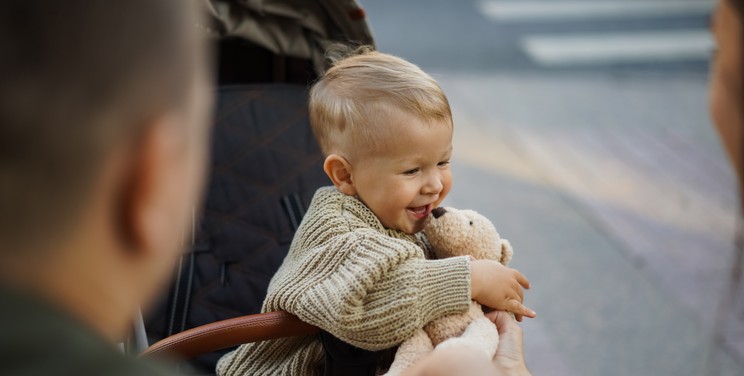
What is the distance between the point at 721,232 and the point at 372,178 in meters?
2.76

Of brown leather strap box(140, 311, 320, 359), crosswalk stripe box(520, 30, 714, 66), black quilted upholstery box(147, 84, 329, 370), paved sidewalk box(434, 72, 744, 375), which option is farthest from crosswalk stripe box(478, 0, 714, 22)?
brown leather strap box(140, 311, 320, 359)

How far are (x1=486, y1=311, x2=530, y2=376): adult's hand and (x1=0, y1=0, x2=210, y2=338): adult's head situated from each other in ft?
3.05

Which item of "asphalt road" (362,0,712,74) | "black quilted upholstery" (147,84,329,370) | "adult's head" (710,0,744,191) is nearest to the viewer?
"black quilted upholstery" (147,84,329,370)

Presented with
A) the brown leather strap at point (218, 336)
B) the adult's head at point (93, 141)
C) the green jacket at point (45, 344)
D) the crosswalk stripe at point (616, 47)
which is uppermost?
the adult's head at point (93, 141)

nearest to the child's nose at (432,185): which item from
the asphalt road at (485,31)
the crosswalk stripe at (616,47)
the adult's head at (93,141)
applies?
the adult's head at (93,141)

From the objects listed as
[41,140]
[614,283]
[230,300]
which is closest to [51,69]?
[41,140]

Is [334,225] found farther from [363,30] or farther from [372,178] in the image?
[363,30]

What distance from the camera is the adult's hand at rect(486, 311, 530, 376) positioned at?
1.52 meters

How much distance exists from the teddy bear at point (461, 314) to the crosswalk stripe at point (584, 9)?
4692 millimetres

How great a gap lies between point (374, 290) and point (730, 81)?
142cm

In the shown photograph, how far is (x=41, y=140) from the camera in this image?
58 cm

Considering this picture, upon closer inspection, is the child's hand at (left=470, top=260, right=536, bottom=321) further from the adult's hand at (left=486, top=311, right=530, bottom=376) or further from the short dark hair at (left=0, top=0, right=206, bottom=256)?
the short dark hair at (left=0, top=0, right=206, bottom=256)

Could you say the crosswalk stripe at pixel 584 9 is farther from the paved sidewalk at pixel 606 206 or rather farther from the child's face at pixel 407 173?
the child's face at pixel 407 173

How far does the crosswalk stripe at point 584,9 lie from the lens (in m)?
6.22
